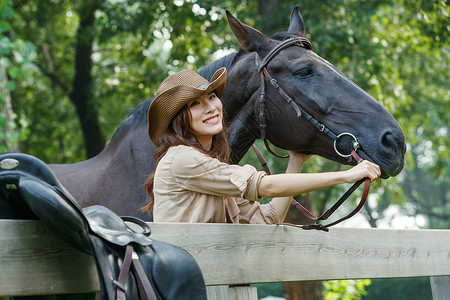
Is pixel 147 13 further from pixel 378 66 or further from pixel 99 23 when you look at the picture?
pixel 378 66

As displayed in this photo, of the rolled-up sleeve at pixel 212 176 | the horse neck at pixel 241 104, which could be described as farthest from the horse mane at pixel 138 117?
the rolled-up sleeve at pixel 212 176

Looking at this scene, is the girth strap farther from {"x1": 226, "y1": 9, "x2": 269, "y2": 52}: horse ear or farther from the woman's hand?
{"x1": 226, "y1": 9, "x2": 269, "y2": 52}: horse ear

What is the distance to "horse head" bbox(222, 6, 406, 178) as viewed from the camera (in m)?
3.06

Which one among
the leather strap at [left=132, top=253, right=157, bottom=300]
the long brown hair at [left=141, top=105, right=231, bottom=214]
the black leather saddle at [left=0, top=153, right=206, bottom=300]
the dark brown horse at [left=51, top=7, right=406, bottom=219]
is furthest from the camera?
the dark brown horse at [left=51, top=7, right=406, bottom=219]

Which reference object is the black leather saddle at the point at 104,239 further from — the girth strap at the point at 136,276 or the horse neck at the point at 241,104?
the horse neck at the point at 241,104

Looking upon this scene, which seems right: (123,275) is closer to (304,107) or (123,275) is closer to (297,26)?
(304,107)

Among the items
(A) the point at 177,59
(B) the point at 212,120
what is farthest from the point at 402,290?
(B) the point at 212,120

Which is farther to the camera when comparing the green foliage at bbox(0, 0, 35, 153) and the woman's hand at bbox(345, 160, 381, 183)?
the green foliage at bbox(0, 0, 35, 153)

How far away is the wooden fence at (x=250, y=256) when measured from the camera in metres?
1.59

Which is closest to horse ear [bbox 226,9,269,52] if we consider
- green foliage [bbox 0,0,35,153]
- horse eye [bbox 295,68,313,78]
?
horse eye [bbox 295,68,313,78]

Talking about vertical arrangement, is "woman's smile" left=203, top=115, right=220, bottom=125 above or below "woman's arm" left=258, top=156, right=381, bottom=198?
above

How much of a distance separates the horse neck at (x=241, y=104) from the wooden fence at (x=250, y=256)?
116 centimetres

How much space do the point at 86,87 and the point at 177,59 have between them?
307 centimetres

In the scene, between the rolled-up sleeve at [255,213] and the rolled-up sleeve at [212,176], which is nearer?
the rolled-up sleeve at [212,176]
